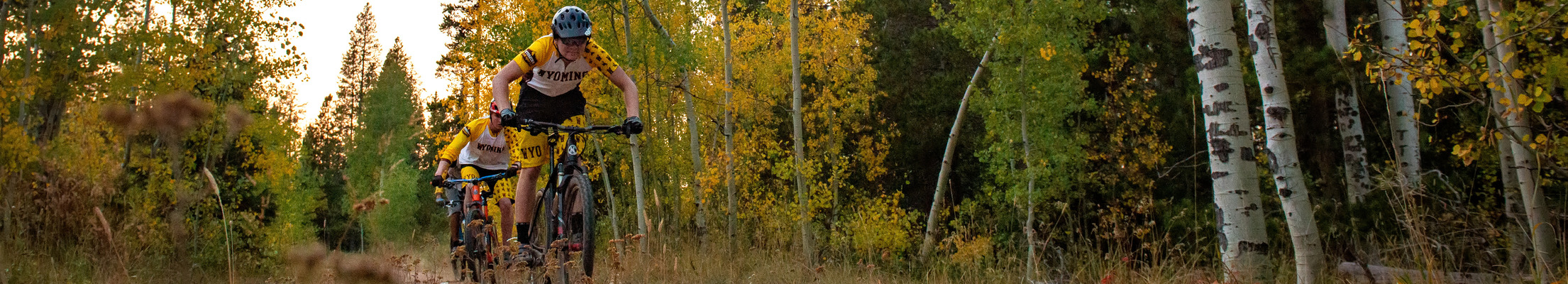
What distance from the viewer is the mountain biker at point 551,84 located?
460 centimetres

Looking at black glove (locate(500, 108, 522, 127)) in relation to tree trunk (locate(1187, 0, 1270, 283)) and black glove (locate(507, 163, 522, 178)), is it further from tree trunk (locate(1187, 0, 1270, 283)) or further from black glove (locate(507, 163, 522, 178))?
tree trunk (locate(1187, 0, 1270, 283))

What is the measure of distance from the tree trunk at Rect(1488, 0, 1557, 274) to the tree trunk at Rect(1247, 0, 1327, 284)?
2.85ft

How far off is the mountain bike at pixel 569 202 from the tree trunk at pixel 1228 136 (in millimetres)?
3056

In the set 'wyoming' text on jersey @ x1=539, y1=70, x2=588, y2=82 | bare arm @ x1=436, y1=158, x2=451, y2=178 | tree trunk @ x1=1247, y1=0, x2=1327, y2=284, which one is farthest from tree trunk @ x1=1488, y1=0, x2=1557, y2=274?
bare arm @ x1=436, y1=158, x2=451, y2=178

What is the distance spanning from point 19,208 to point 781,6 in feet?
49.8

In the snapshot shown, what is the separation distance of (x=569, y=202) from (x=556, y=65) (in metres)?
0.69

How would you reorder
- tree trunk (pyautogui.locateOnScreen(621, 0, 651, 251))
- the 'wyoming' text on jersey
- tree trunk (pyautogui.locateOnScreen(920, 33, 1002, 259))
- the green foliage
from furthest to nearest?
1. the green foliage
2. tree trunk (pyautogui.locateOnScreen(920, 33, 1002, 259))
3. tree trunk (pyautogui.locateOnScreen(621, 0, 651, 251))
4. the 'wyoming' text on jersey

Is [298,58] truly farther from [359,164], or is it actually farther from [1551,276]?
[359,164]

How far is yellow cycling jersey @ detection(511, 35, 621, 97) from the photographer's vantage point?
4.72m

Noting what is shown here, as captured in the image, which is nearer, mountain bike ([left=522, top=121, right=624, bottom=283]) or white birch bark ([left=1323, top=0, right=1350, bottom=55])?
mountain bike ([left=522, top=121, right=624, bottom=283])

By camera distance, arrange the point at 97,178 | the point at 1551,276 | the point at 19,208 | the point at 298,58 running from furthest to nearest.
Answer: the point at 298,58 < the point at 19,208 < the point at 97,178 < the point at 1551,276

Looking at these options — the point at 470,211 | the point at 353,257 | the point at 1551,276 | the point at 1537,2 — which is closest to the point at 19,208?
the point at 470,211

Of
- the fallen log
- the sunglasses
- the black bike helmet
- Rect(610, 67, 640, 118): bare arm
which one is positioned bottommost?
the fallen log

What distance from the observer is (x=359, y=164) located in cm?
3600
